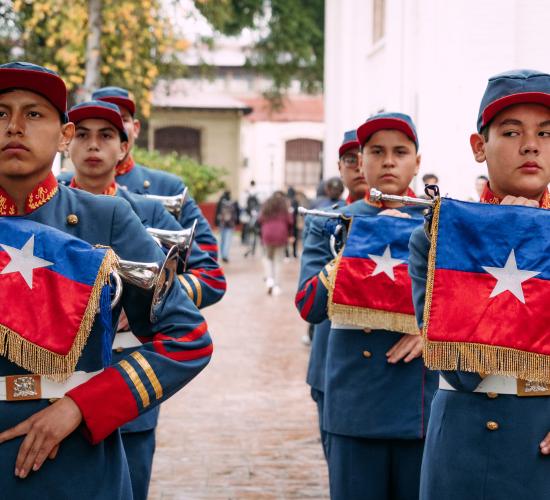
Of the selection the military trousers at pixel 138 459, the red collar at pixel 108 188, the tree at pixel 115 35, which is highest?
the tree at pixel 115 35

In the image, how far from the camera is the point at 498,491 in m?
3.19

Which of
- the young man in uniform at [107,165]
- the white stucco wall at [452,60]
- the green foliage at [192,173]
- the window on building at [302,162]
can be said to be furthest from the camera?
the window on building at [302,162]

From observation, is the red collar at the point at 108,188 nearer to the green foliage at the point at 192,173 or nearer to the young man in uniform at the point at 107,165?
the young man in uniform at the point at 107,165

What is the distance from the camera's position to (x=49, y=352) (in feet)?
8.97

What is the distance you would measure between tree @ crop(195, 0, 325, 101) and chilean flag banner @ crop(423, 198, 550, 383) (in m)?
25.8

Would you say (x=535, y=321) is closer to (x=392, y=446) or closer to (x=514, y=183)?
(x=514, y=183)

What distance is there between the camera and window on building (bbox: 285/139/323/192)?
47688mm

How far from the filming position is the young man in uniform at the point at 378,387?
4453 millimetres

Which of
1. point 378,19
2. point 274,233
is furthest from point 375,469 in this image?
point 378,19

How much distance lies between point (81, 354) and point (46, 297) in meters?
0.19

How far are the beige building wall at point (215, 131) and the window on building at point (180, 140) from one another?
0.80ft

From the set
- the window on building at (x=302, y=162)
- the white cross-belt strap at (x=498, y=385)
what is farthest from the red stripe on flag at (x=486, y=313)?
the window on building at (x=302, y=162)

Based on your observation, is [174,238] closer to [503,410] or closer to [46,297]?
[46,297]

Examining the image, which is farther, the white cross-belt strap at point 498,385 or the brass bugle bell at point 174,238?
the brass bugle bell at point 174,238
